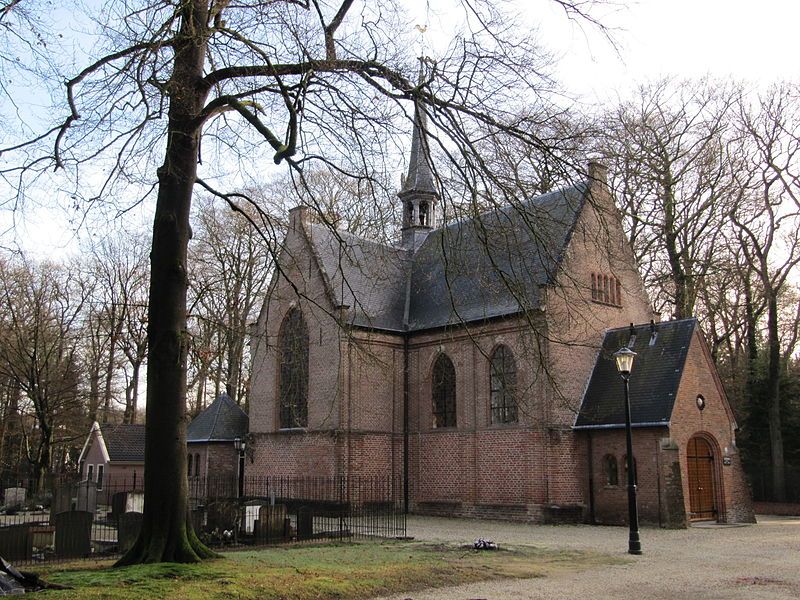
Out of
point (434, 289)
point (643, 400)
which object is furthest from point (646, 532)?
point (434, 289)

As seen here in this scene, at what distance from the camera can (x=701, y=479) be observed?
24.3 m

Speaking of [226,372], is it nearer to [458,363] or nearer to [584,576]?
[458,363]

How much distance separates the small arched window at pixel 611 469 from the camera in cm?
2432

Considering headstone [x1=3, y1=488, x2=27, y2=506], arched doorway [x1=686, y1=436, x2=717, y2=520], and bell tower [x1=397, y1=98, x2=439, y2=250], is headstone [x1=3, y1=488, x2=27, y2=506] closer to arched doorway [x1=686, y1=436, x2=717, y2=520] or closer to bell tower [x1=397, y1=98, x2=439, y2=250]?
bell tower [x1=397, y1=98, x2=439, y2=250]

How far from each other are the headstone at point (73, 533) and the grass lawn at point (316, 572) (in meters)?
1.71

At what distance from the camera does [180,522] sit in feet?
38.4

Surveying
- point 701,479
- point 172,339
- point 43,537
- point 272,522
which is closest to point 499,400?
point 701,479

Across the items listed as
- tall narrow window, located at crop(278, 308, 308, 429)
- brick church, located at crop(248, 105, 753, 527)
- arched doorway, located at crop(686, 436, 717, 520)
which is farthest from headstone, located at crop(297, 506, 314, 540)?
arched doorway, located at crop(686, 436, 717, 520)

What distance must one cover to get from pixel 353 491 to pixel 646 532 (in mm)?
10322

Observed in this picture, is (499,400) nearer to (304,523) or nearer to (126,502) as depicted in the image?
(304,523)

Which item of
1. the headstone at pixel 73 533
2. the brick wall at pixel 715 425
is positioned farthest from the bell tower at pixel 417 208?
the headstone at pixel 73 533

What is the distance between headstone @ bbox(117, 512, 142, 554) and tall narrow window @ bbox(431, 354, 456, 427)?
14608 millimetres

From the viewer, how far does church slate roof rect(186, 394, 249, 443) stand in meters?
33.3

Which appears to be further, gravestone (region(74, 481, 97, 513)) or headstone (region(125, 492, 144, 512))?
gravestone (region(74, 481, 97, 513))
